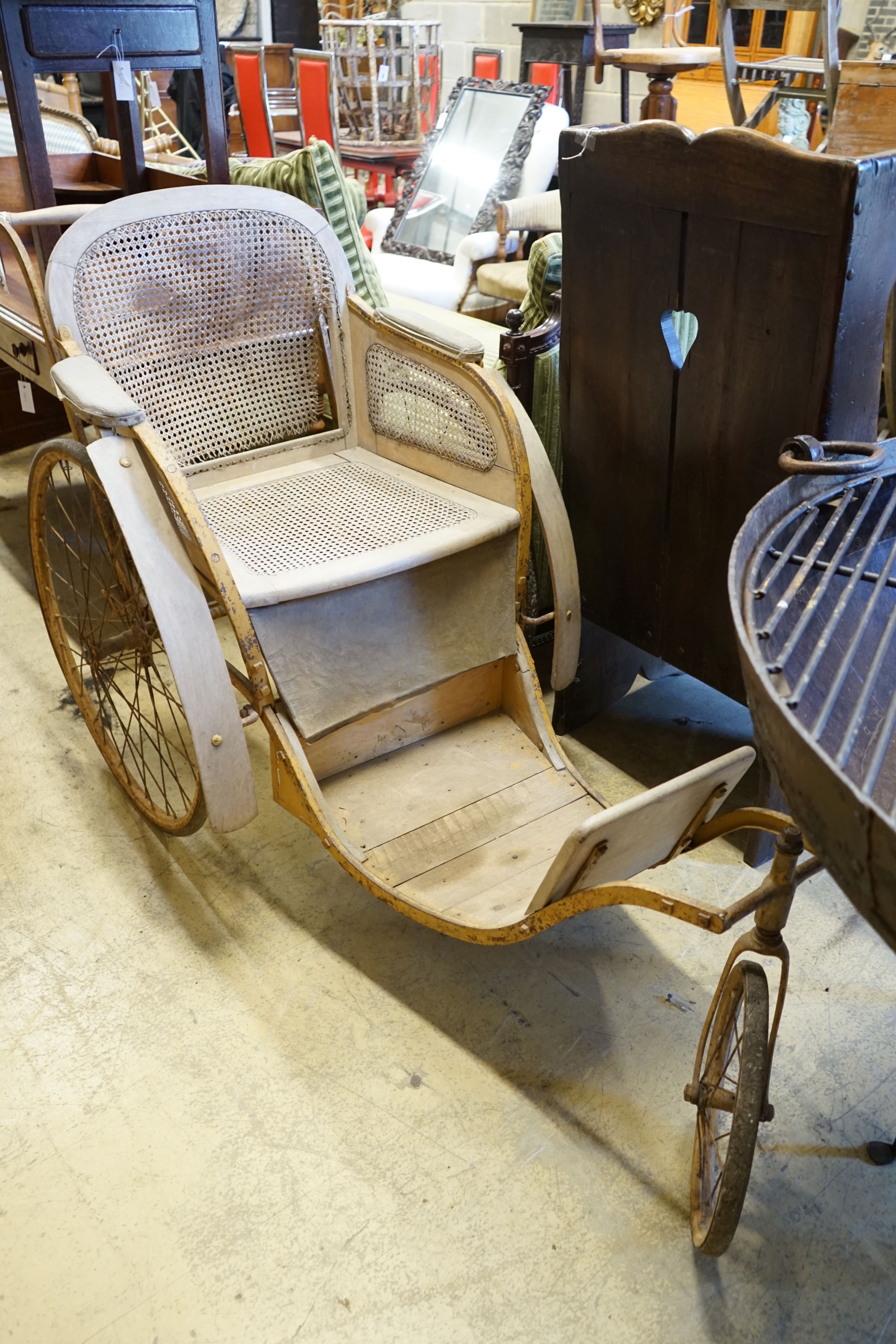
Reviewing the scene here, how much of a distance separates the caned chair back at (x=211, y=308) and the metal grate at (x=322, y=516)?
0.17m

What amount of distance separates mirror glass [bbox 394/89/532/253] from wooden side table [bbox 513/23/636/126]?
114 cm

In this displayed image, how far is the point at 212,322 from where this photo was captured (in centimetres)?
229

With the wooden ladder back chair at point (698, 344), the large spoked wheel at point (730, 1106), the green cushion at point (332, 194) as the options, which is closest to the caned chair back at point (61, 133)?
the green cushion at point (332, 194)

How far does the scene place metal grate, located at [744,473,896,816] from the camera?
3.58ft

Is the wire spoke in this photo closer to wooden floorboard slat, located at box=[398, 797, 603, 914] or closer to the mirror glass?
wooden floorboard slat, located at box=[398, 797, 603, 914]

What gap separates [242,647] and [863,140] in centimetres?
177

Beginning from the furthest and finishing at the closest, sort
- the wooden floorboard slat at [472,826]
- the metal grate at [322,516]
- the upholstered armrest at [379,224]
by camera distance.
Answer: the upholstered armrest at [379,224] → the metal grate at [322,516] → the wooden floorboard slat at [472,826]

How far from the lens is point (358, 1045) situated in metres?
1.83

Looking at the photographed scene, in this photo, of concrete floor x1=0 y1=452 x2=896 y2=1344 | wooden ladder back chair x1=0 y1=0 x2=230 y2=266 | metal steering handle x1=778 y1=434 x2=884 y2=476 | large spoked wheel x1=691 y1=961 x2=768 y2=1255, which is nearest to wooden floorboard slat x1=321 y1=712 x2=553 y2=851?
concrete floor x1=0 y1=452 x2=896 y2=1344

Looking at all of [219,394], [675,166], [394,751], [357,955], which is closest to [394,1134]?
[357,955]

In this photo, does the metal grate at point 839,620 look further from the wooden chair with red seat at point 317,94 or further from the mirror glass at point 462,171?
the wooden chair with red seat at point 317,94

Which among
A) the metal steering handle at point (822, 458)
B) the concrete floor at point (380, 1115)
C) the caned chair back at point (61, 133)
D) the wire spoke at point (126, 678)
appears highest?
the caned chair back at point (61, 133)

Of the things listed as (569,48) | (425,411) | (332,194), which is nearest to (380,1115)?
(425,411)

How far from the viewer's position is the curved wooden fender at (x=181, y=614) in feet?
5.82
